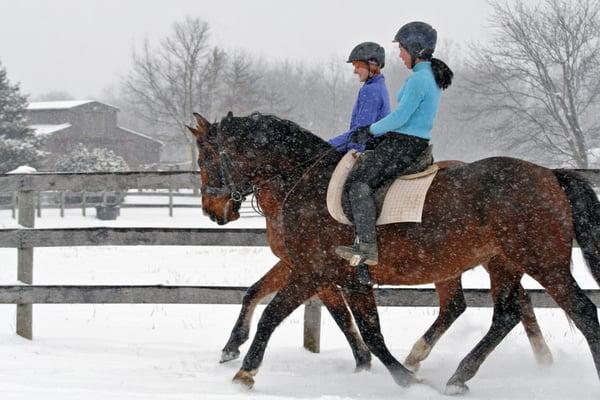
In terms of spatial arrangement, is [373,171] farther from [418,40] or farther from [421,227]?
[418,40]

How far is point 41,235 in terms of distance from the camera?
620cm

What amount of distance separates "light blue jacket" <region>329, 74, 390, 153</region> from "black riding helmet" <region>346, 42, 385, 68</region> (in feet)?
0.45

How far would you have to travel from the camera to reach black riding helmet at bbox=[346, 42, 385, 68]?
5.09 m

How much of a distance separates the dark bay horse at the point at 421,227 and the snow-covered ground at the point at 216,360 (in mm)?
368

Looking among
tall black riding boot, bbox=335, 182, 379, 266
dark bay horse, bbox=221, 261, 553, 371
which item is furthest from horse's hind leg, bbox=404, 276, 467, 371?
tall black riding boot, bbox=335, 182, 379, 266

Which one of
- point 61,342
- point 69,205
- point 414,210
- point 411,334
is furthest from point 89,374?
point 69,205

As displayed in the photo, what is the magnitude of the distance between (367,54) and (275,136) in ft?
3.09

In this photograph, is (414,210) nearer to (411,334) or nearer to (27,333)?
(411,334)

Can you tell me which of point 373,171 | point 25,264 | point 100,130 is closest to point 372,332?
point 373,171

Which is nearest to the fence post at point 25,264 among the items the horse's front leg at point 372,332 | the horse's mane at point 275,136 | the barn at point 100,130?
the horse's mane at point 275,136

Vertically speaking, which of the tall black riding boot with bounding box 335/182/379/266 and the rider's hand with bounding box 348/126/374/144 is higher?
the rider's hand with bounding box 348/126/374/144

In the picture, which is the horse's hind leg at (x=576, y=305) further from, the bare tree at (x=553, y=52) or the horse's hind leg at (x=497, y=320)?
the bare tree at (x=553, y=52)

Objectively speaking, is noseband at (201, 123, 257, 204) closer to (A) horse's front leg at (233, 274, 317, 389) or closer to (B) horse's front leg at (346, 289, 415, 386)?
(A) horse's front leg at (233, 274, 317, 389)

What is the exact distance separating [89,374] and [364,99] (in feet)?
9.65
